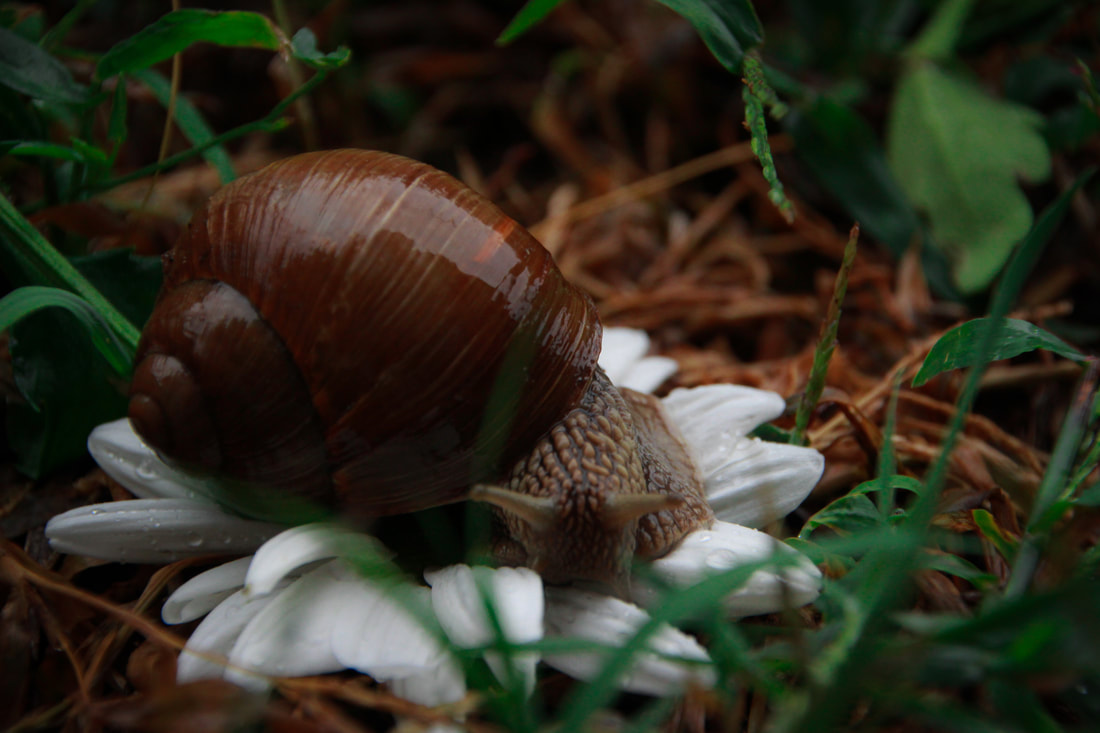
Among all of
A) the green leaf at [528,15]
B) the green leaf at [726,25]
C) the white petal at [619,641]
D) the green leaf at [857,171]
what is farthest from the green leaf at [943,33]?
the white petal at [619,641]

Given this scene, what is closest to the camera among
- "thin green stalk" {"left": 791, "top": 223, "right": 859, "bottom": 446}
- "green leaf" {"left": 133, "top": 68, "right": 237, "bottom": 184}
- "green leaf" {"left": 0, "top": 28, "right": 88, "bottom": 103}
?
"thin green stalk" {"left": 791, "top": 223, "right": 859, "bottom": 446}

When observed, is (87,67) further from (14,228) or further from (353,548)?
(353,548)

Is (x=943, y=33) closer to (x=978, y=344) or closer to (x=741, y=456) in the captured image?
(x=978, y=344)

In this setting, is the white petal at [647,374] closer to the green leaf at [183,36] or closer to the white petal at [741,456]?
the white petal at [741,456]

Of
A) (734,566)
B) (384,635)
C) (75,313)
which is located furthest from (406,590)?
(75,313)

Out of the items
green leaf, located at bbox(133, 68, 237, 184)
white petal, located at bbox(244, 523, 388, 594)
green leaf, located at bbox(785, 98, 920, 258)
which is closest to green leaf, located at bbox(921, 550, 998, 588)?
white petal, located at bbox(244, 523, 388, 594)

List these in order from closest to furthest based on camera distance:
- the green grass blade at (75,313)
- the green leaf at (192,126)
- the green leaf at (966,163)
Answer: the green grass blade at (75,313) → the green leaf at (192,126) → the green leaf at (966,163)

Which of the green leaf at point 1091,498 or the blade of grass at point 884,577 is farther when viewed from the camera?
the green leaf at point 1091,498

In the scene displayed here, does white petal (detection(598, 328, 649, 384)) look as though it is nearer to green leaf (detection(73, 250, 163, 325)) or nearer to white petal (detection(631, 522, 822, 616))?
white petal (detection(631, 522, 822, 616))
